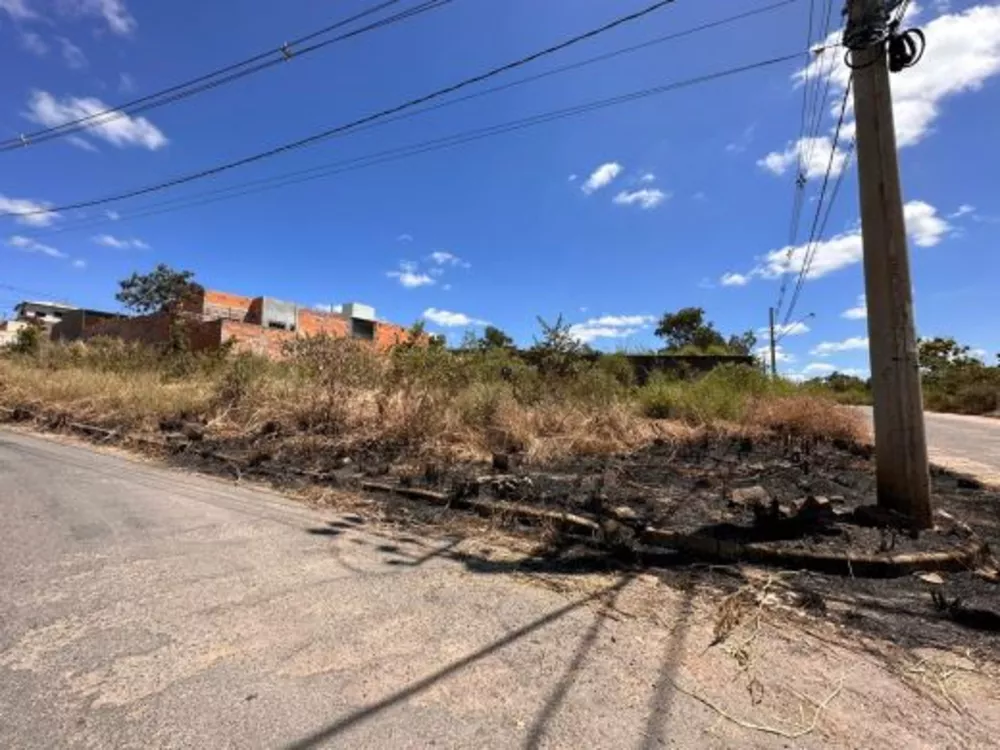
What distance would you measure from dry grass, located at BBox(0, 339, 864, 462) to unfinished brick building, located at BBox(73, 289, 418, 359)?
19.8 metres

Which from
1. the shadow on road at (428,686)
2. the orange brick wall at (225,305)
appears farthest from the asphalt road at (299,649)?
the orange brick wall at (225,305)

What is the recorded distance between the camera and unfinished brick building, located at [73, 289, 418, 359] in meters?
37.0

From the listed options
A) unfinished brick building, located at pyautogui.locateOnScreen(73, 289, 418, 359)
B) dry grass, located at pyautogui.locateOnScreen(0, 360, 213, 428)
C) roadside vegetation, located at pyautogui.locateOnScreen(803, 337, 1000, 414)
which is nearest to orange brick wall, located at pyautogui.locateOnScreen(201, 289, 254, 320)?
unfinished brick building, located at pyautogui.locateOnScreen(73, 289, 418, 359)

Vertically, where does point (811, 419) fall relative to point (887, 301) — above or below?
below

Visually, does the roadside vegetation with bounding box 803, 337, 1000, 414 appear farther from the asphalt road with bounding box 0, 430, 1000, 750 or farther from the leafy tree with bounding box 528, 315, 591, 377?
the asphalt road with bounding box 0, 430, 1000, 750

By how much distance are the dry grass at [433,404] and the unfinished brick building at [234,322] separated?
1977 centimetres

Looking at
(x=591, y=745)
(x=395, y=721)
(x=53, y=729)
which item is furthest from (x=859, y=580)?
(x=53, y=729)

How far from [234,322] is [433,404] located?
1206 inches

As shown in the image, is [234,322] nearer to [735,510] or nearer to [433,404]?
[433,404]

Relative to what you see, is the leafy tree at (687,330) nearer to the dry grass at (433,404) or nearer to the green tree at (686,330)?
the green tree at (686,330)

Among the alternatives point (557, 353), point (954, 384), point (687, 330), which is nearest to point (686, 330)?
point (687, 330)

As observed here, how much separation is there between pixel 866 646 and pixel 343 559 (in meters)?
3.52

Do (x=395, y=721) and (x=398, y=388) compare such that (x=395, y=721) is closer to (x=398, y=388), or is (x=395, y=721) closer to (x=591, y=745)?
(x=591, y=745)

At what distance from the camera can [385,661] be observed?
3.25m
